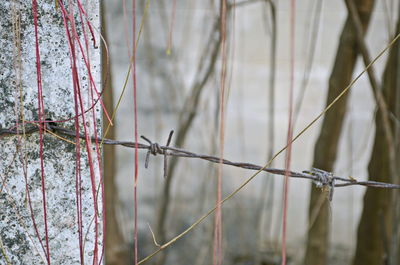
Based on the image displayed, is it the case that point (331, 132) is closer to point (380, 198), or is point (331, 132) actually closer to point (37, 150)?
point (380, 198)

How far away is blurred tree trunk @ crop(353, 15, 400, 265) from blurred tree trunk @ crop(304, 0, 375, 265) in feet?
0.33

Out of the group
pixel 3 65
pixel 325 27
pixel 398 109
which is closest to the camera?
pixel 3 65

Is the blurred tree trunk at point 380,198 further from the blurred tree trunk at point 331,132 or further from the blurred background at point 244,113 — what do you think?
the blurred background at point 244,113

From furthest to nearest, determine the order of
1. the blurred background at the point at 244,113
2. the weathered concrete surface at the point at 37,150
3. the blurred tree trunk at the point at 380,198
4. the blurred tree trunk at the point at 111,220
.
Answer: the blurred background at the point at 244,113 → the blurred tree trunk at the point at 111,220 → the blurred tree trunk at the point at 380,198 → the weathered concrete surface at the point at 37,150

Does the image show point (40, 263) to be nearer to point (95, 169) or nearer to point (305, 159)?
point (95, 169)

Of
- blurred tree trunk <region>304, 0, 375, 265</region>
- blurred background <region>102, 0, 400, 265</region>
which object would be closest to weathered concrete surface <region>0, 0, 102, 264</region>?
blurred tree trunk <region>304, 0, 375, 265</region>

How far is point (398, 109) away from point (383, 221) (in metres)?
0.30

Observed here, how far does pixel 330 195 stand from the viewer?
66 centimetres

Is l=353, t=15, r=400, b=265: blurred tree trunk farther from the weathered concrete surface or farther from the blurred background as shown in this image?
the weathered concrete surface

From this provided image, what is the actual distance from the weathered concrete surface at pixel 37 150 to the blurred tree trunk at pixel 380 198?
3.50ft

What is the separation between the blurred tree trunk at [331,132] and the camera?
160 centimetres

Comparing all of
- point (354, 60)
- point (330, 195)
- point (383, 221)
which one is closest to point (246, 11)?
point (354, 60)

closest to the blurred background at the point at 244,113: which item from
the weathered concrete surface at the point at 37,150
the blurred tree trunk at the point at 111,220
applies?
the blurred tree trunk at the point at 111,220

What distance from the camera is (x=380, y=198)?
164cm
